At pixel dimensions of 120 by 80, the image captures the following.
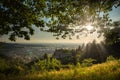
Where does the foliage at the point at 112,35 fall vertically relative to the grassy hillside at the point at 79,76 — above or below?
above

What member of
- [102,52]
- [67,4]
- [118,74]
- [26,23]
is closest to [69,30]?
[67,4]

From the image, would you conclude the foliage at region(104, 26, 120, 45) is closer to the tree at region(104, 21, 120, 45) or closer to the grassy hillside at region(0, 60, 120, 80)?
the tree at region(104, 21, 120, 45)

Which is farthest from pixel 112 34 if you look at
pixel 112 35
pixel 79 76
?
pixel 79 76

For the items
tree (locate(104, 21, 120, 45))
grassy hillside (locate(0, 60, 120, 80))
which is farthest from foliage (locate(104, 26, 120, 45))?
grassy hillside (locate(0, 60, 120, 80))

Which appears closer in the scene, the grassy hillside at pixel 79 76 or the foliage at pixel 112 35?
the grassy hillside at pixel 79 76

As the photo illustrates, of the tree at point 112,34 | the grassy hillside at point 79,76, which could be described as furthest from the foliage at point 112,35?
the grassy hillside at point 79,76

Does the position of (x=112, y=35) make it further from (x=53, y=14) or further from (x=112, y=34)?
(x=53, y=14)

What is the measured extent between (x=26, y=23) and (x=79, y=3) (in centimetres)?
318

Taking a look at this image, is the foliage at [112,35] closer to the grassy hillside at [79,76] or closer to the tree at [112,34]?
the tree at [112,34]

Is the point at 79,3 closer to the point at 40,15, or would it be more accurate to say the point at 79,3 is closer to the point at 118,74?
the point at 40,15

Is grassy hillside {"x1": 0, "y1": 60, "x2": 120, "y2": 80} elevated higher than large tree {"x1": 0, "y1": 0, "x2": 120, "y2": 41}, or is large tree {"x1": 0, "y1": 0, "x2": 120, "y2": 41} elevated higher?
large tree {"x1": 0, "y1": 0, "x2": 120, "y2": 41}

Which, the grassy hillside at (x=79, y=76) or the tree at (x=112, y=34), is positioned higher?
the tree at (x=112, y=34)

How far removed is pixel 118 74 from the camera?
10.2m

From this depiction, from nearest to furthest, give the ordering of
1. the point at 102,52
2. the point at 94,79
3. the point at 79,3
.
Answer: the point at 94,79
the point at 79,3
the point at 102,52
